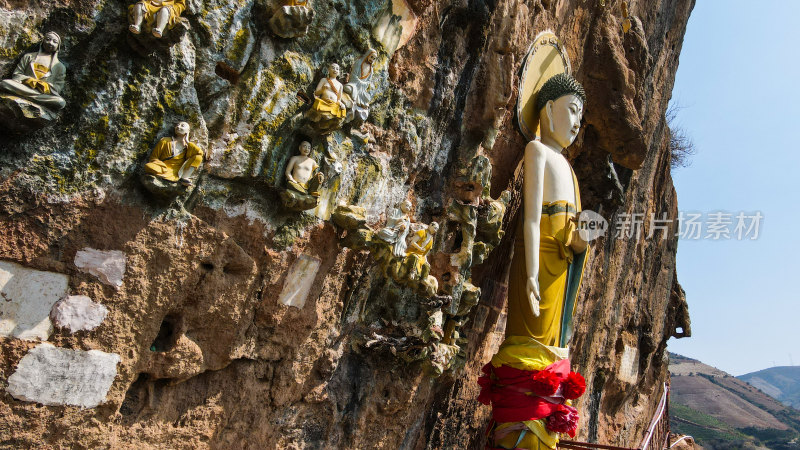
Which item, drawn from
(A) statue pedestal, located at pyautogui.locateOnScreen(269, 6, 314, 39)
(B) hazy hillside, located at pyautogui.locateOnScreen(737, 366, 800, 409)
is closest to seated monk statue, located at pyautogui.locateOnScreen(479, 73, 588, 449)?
(A) statue pedestal, located at pyautogui.locateOnScreen(269, 6, 314, 39)

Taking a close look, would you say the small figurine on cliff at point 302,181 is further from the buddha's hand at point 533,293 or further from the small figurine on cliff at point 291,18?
the buddha's hand at point 533,293

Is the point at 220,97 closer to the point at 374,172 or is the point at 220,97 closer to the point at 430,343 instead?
the point at 374,172

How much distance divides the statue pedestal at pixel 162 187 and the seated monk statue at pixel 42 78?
1.76ft

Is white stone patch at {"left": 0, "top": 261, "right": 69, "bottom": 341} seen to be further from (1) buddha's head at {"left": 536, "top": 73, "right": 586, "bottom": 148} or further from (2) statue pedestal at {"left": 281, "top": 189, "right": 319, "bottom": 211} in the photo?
(1) buddha's head at {"left": 536, "top": 73, "right": 586, "bottom": 148}

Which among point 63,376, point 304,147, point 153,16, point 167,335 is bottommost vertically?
point 63,376

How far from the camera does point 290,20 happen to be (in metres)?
3.81

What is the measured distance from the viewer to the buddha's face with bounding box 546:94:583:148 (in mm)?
5883

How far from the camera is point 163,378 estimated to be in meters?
3.72

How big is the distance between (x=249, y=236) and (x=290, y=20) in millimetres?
1340

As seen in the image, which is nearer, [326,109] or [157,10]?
[157,10]

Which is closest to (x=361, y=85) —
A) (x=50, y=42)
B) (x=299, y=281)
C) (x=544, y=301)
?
(x=299, y=281)

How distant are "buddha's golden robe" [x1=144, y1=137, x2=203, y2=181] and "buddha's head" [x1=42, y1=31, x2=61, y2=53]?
0.67m

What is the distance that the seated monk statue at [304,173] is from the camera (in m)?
3.93

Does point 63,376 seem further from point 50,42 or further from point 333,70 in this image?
point 333,70
